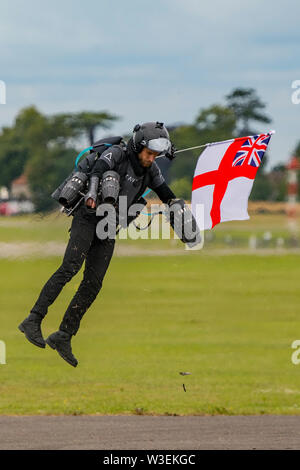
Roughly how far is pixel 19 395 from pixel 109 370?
230 inches

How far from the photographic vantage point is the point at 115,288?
219ft

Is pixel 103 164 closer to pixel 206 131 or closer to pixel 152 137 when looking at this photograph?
pixel 152 137

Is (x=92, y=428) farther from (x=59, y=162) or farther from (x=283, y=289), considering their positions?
(x=283, y=289)

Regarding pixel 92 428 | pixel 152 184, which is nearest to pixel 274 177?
pixel 92 428

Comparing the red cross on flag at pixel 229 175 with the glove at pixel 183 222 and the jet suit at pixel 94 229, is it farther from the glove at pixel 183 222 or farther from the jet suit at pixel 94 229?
the jet suit at pixel 94 229

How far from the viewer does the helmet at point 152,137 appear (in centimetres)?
1545

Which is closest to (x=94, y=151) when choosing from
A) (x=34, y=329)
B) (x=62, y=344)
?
(x=34, y=329)

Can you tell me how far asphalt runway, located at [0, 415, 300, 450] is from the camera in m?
30.1

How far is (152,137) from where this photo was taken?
15469mm

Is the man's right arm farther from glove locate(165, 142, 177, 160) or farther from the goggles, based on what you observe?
glove locate(165, 142, 177, 160)

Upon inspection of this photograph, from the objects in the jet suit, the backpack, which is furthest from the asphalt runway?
the backpack

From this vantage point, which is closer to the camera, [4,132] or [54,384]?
[54,384]

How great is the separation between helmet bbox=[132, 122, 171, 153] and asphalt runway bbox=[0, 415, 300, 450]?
50.7ft
